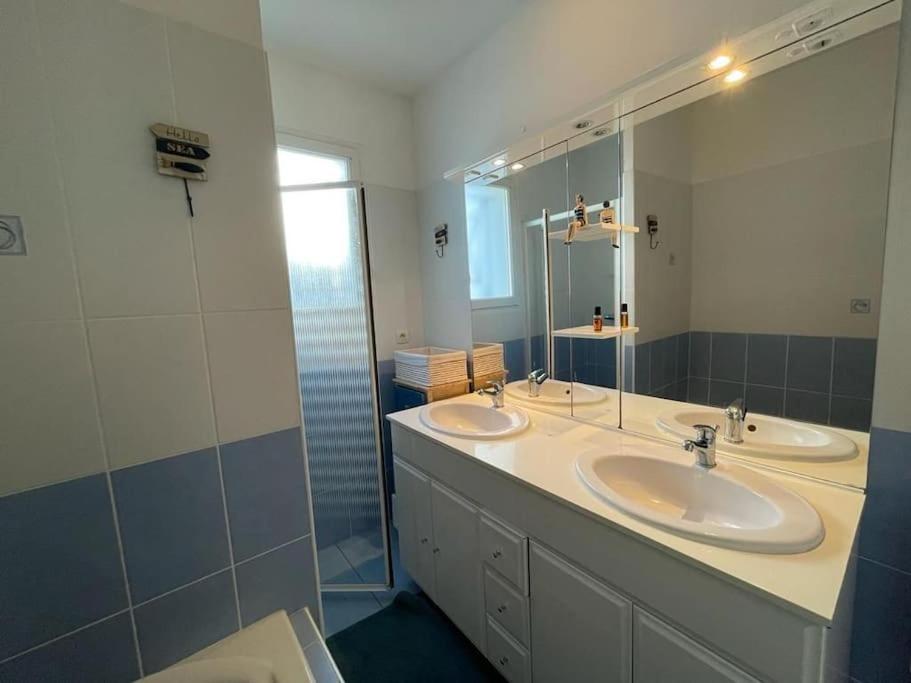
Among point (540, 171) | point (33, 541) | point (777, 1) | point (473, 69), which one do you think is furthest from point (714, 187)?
point (33, 541)

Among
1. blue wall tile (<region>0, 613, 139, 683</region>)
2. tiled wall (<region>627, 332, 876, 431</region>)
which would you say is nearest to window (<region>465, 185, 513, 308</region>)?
tiled wall (<region>627, 332, 876, 431</region>)

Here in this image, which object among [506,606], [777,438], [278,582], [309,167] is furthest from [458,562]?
[309,167]

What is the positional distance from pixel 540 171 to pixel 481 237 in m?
0.45

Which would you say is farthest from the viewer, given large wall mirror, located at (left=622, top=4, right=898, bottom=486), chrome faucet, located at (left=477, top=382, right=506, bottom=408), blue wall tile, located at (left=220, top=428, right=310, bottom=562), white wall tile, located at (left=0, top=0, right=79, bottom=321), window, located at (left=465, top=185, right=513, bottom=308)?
window, located at (left=465, top=185, right=513, bottom=308)

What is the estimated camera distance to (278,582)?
0.89m

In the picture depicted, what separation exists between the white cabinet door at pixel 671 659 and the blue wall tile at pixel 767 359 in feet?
2.45

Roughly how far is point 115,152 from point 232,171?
180 millimetres

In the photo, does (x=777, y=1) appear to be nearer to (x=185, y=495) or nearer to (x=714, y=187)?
(x=714, y=187)

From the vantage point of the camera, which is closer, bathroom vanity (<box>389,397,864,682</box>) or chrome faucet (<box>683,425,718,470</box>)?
bathroom vanity (<box>389,397,864,682</box>)

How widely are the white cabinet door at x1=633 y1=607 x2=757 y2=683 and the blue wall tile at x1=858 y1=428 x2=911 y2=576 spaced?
0.49 meters

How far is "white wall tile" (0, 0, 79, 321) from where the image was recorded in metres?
0.57

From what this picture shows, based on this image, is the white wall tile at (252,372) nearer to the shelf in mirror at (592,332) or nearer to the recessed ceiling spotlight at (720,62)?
the shelf in mirror at (592,332)

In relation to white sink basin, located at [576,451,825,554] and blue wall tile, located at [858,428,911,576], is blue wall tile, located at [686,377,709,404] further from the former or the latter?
blue wall tile, located at [858,428,911,576]

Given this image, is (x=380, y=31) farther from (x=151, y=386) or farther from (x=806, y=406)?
(x=806, y=406)
